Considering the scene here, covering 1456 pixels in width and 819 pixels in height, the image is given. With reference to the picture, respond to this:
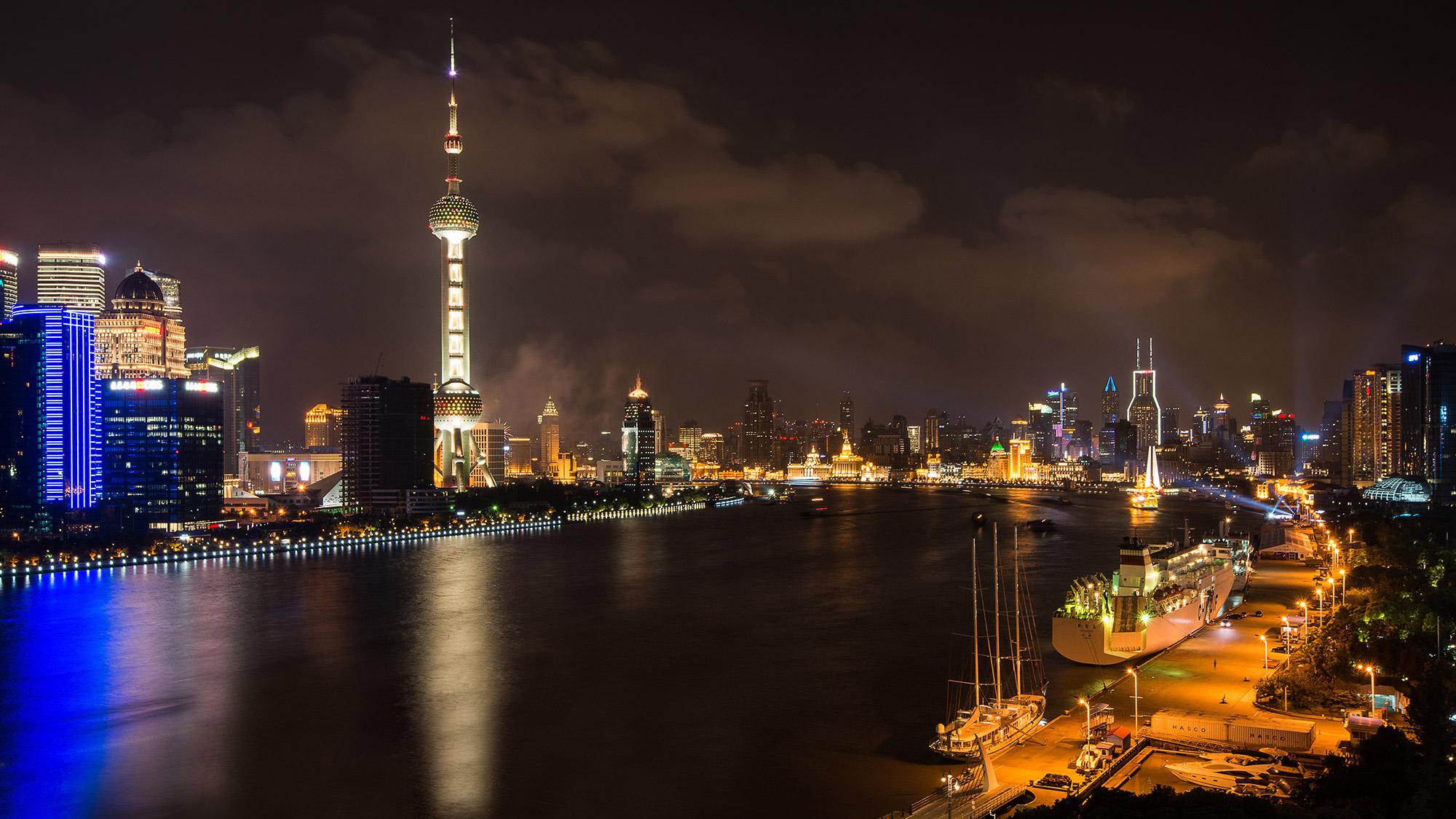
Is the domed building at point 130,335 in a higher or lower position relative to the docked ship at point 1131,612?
higher

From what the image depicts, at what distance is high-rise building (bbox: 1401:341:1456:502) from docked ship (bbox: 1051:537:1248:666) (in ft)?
118

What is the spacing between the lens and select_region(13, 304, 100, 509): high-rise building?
37.7m

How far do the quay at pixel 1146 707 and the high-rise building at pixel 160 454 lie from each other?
31921 millimetres

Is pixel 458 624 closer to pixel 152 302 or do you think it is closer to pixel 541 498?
pixel 541 498

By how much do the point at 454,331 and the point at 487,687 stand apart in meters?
40.1

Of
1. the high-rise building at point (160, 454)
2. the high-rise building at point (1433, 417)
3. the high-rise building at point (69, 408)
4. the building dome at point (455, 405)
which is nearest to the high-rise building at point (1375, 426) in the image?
the high-rise building at point (1433, 417)

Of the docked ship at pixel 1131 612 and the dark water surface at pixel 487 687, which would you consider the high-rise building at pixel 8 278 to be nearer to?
the dark water surface at pixel 487 687

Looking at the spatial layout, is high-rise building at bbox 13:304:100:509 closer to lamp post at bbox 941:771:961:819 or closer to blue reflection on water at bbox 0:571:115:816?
blue reflection on water at bbox 0:571:115:816

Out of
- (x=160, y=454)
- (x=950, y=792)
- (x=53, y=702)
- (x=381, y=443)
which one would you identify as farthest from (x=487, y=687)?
(x=381, y=443)

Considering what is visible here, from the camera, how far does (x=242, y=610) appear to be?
2144cm

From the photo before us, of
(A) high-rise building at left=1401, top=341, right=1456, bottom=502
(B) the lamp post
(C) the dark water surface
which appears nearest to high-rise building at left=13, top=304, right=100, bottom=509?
(C) the dark water surface

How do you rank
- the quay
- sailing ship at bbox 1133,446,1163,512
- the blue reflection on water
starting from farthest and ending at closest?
1. sailing ship at bbox 1133,446,1163,512
2. the blue reflection on water
3. the quay

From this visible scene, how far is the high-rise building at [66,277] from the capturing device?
50156mm

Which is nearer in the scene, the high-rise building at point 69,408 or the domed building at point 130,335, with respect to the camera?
the high-rise building at point 69,408
